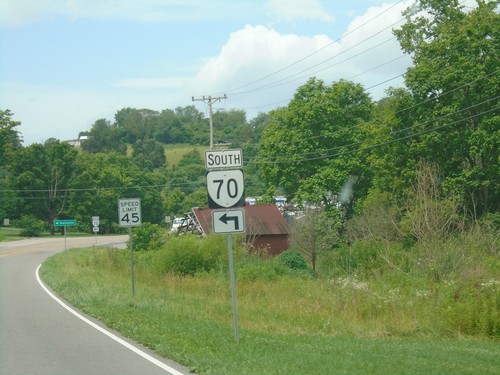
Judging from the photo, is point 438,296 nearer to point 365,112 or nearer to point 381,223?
point 381,223

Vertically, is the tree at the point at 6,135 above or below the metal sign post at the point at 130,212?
above

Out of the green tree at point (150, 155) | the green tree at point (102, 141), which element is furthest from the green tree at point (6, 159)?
the green tree at point (102, 141)

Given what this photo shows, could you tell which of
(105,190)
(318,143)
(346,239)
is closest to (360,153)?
(318,143)

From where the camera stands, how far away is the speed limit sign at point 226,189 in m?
14.1

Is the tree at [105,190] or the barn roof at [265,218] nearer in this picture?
the barn roof at [265,218]

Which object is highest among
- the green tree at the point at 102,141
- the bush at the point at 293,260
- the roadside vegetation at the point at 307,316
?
the green tree at the point at 102,141

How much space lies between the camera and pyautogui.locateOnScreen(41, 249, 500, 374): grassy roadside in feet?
39.1

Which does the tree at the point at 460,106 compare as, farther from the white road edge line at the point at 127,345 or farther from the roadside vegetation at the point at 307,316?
the white road edge line at the point at 127,345

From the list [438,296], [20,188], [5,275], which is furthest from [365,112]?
[20,188]

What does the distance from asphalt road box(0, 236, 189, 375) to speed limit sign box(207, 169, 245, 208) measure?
3.01m

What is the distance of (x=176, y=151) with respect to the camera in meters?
156

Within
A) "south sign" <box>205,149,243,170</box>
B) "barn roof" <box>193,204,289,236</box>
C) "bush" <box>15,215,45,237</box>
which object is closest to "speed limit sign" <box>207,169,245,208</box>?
"south sign" <box>205,149,243,170</box>

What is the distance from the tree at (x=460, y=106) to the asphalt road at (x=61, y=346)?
88.4 ft

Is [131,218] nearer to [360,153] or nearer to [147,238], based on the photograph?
[147,238]
